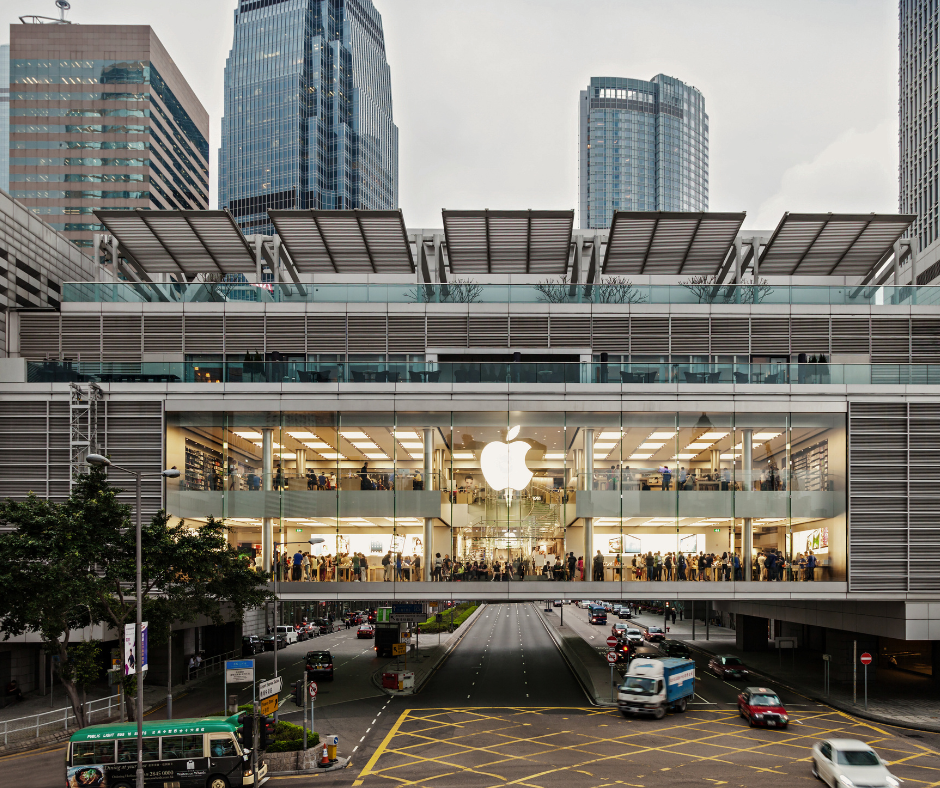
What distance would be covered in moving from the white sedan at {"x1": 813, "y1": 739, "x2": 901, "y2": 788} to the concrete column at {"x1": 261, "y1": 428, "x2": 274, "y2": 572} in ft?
79.5

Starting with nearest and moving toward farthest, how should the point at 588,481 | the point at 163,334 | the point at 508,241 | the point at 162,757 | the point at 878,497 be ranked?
the point at 162,757 < the point at 878,497 < the point at 588,481 < the point at 163,334 < the point at 508,241

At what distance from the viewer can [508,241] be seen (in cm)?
5041

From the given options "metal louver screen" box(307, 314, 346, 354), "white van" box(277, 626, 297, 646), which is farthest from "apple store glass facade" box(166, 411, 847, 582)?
"white van" box(277, 626, 297, 646)

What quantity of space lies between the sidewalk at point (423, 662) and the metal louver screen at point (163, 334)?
21.3m

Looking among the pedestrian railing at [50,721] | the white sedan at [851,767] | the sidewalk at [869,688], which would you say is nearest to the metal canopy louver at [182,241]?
the pedestrian railing at [50,721]

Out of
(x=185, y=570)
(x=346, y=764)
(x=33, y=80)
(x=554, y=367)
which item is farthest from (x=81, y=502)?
(x=33, y=80)

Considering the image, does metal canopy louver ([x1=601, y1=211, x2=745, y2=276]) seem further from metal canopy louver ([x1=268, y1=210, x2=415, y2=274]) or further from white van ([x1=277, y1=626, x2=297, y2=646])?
white van ([x1=277, y1=626, x2=297, y2=646])

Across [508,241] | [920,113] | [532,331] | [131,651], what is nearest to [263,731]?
[131,651]

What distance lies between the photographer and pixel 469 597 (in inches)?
1544

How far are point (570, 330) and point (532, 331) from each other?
2.02 metres

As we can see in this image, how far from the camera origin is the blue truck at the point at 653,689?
37.3m

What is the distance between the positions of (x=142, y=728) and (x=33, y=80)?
15799 cm

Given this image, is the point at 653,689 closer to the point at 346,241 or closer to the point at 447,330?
the point at 447,330

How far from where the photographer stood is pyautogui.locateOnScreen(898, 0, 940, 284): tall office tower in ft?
437
